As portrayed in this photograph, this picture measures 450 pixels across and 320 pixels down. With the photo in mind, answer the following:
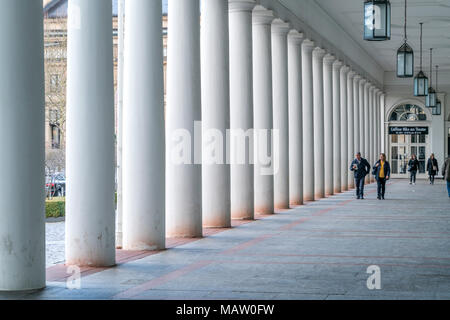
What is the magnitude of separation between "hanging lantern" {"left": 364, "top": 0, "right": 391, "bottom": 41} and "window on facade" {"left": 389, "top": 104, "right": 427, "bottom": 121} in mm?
38065

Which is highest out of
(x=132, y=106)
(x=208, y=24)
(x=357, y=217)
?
(x=208, y=24)

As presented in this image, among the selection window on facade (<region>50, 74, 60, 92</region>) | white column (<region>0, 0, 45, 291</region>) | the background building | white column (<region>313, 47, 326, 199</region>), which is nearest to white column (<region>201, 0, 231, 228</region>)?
white column (<region>0, 0, 45, 291</region>)

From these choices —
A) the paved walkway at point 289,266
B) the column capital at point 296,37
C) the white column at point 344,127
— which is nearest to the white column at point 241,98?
the paved walkway at point 289,266

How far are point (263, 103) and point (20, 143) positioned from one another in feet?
41.5

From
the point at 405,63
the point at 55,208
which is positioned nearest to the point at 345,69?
the point at 405,63

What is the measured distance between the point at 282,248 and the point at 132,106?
317 cm

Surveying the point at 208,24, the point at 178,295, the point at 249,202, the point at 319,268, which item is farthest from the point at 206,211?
the point at 178,295

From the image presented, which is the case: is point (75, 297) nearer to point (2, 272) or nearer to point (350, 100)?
point (2, 272)

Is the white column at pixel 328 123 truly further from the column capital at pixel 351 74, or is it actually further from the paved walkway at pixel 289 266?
the paved walkway at pixel 289 266

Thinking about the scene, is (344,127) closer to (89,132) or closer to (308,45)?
(308,45)

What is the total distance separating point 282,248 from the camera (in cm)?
1252

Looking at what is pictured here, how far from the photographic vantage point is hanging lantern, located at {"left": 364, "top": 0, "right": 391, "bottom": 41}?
45.8 feet

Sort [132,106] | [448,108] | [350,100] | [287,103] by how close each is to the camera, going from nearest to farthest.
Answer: [132,106], [287,103], [350,100], [448,108]

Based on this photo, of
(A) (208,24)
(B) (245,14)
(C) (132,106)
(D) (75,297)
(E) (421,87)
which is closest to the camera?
(D) (75,297)
